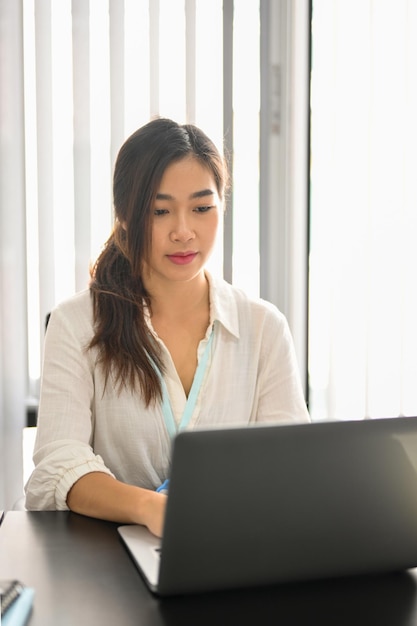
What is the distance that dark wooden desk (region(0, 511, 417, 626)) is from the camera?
105 cm

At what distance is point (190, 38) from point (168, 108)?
240 mm

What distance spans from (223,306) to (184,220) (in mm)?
263

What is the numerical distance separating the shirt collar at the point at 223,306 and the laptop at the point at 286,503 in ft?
2.98

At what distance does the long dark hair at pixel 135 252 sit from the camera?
5.99ft

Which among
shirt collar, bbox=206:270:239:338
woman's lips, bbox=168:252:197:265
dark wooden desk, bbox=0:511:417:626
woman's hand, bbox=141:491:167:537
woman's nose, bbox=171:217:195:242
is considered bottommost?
dark wooden desk, bbox=0:511:417:626

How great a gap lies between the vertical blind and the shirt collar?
3.21 ft

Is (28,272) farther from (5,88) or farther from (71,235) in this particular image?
(5,88)

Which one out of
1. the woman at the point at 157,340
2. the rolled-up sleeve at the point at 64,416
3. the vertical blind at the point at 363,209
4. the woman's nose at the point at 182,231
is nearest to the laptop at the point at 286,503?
the rolled-up sleeve at the point at 64,416

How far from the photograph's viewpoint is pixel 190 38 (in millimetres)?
2793

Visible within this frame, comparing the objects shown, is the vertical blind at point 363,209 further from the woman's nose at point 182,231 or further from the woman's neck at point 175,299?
the woman's nose at point 182,231

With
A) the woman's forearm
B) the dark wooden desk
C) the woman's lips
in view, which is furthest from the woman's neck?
the dark wooden desk

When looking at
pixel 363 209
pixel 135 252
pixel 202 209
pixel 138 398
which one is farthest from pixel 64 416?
pixel 363 209

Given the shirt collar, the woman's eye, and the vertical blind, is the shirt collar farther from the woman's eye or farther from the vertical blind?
the vertical blind

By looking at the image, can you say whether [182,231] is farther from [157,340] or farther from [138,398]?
[138,398]
